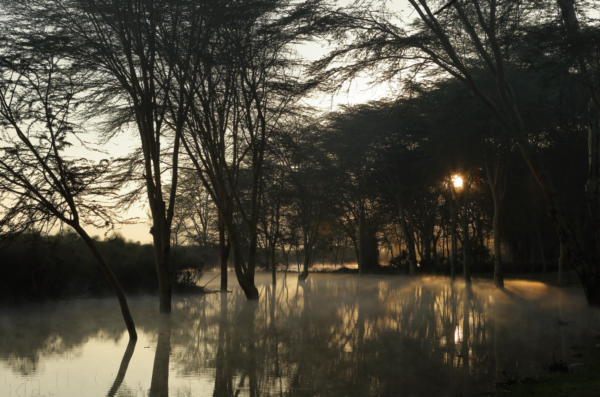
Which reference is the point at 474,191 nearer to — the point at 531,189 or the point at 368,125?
the point at 531,189

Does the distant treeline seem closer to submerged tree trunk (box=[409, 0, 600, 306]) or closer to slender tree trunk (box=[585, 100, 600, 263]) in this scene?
submerged tree trunk (box=[409, 0, 600, 306])

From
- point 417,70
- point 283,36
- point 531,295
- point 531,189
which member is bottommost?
point 531,295

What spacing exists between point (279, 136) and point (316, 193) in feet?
28.8

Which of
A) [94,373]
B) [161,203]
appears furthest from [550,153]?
[94,373]

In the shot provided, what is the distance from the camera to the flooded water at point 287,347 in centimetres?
522

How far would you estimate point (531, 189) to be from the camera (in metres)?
20.6

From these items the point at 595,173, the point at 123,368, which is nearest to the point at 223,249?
the point at 595,173

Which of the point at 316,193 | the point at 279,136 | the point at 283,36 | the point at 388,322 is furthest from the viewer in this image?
the point at 316,193

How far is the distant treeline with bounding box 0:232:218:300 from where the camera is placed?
11.8 m

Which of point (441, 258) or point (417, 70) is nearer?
point (417, 70)

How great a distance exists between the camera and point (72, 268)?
1360cm

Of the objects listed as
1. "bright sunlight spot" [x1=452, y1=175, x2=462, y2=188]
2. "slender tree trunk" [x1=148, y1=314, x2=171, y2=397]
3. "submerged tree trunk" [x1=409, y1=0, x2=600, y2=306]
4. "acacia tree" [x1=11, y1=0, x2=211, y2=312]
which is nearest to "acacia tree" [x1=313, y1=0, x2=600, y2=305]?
"submerged tree trunk" [x1=409, y1=0, x2=600, y2=306]

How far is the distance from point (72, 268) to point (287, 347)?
8.43 metres

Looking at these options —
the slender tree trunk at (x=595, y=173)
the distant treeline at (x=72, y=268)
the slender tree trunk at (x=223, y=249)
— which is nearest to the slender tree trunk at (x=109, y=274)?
the distant treeline at (x=72, y=268)
